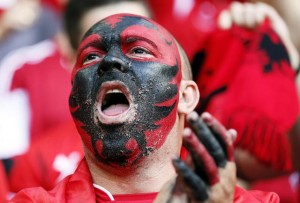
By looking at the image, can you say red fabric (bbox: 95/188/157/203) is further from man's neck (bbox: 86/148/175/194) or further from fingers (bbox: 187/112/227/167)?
fingers (bbox: 187/112/227/167)

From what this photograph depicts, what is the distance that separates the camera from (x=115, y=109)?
2.35 meters

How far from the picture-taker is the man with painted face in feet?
7.60

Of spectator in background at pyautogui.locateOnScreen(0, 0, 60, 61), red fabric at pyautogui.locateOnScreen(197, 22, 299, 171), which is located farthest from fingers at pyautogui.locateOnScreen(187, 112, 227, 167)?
spectator in background at pyautogui.locateOnScreen(0, 0, 60, 61)

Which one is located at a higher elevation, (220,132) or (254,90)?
(220,132)

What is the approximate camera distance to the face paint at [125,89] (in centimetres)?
231

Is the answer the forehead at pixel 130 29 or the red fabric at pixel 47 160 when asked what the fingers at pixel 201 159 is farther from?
the red fabric at pixel 47 160

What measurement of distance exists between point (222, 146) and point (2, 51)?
8.14 feet

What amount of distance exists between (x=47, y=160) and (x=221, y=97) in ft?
2.23

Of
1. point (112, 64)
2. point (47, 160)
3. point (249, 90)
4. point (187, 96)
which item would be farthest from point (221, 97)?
point (112, 64)

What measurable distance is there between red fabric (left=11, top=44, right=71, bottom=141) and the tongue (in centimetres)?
138

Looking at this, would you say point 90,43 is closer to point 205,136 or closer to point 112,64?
point 112,64

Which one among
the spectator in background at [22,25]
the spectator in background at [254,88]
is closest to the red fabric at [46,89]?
the spectator in background at [22,25]

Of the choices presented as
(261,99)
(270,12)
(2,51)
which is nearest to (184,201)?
(261,99)

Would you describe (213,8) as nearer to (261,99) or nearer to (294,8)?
(294,8)
